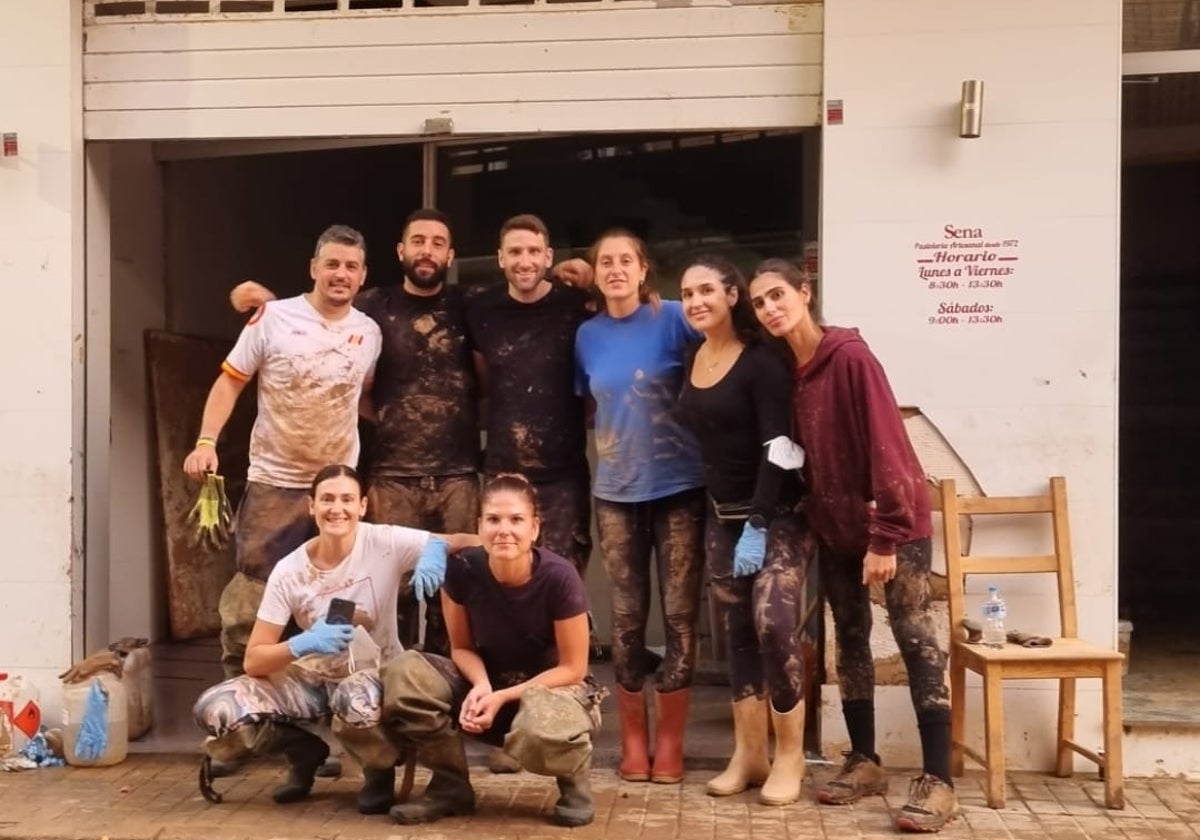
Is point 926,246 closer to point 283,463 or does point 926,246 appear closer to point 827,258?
point 827,258

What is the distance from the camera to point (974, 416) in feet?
16.5

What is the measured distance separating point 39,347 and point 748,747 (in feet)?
11.1

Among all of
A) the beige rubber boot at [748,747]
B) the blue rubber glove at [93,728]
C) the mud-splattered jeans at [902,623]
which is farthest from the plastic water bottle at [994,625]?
the blue rubber glove at [93,728]

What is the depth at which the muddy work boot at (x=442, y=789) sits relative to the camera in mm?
4316

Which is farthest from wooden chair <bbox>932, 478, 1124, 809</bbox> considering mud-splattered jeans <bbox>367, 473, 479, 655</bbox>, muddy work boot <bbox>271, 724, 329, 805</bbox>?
muddy work boot <bbox>271, 724, 329, 805</bbox>

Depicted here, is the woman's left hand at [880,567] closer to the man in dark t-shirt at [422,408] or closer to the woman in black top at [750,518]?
the woman in black top at [750,518]

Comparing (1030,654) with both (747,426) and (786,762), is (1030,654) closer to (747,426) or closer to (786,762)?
(786,762)

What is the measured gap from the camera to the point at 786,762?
4.56 m

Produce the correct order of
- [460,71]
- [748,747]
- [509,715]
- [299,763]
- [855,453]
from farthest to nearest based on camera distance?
[460,71] → [748,747] → [299,763] → [855,453] → [509,715]

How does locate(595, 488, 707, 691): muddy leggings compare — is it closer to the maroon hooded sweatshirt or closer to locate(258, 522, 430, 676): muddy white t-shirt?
the maroon hooded sweatshirt

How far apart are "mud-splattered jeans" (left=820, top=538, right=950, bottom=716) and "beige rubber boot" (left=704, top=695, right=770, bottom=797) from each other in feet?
A: 1.13

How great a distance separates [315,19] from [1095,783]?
4.46 meters

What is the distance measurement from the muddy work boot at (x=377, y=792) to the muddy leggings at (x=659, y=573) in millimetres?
959

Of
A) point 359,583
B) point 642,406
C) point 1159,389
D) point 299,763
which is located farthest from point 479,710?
point 1159,389
